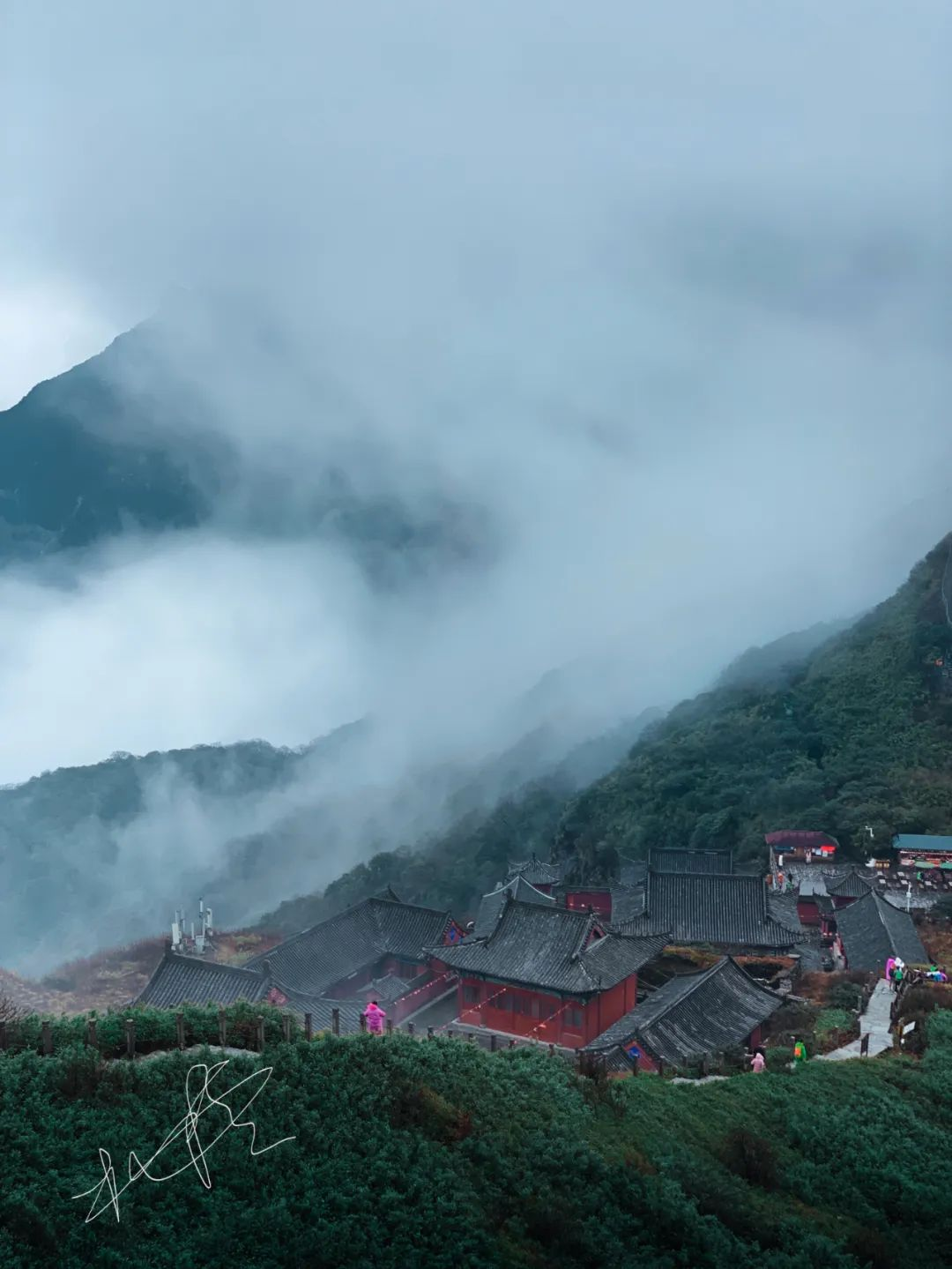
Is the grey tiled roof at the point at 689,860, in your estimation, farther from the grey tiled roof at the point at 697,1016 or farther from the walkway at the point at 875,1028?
the walkway at the point at 875,1028

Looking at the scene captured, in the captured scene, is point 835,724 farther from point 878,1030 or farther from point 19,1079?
point 19,1079

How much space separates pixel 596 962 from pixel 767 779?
→ 148 ft

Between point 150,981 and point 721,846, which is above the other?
point 150,981

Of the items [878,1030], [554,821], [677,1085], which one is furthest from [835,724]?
[677,1085]

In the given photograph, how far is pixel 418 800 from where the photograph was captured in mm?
105375

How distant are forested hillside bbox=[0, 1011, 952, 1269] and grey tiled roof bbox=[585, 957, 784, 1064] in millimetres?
10332

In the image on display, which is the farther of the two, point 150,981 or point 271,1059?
point 150,981

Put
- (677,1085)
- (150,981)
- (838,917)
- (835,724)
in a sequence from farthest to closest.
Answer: (835,724), (838,917), (150,981), (677,1085)

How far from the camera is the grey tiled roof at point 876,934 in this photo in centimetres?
3769

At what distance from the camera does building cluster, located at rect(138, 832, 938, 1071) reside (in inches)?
1248

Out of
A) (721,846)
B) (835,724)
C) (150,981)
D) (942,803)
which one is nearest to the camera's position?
(150,981)

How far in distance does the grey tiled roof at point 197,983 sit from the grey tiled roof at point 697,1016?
12.0m

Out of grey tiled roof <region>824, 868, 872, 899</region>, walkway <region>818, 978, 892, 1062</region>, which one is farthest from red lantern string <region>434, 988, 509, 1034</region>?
grey tiled roof <region>824, 868, 872, 899</region>

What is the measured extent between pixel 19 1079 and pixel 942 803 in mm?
62254
